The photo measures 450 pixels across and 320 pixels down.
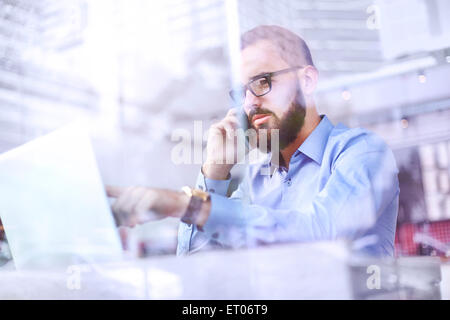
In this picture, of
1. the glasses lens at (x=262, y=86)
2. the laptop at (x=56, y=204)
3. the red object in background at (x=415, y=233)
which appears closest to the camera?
the laptop at (x=56, y=204)

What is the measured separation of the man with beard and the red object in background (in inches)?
1.6

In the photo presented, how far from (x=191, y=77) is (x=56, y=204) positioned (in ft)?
2.54

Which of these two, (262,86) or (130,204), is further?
(262,86)

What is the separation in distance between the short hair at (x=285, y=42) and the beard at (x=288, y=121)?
5.0 inches

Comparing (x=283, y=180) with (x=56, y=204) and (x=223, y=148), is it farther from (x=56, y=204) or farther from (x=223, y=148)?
(x=56, y=204)

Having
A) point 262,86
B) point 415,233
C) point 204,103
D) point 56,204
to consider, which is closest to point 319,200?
point 415,233

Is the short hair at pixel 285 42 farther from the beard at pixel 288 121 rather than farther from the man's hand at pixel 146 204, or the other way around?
the man's hand at pixel 146 204

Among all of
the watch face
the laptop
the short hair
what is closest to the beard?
the short hair

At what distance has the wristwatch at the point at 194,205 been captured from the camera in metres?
1.73

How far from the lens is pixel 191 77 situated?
207cm

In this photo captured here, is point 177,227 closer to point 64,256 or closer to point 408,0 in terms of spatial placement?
point 64,256

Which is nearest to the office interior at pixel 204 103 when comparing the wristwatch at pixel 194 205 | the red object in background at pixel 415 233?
the red object in background at pixel 415 233

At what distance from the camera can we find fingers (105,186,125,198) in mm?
1723

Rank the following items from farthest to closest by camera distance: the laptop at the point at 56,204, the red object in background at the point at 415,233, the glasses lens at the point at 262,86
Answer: the glasses lens at the point at 262,86 → the red object in background at the point at 415,233 → the laptop at the point at 56,204
